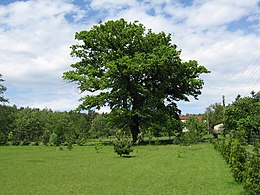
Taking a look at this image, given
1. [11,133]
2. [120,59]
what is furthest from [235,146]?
[11,133]

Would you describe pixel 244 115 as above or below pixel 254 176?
above

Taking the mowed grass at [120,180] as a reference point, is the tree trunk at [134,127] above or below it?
above

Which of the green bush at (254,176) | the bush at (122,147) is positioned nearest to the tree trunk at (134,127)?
the bush at (122,147)

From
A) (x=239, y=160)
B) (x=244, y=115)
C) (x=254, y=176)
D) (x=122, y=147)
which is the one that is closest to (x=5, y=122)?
(x=122, y=147)

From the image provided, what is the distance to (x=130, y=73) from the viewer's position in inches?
1329

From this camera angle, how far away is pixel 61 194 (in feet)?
32.9

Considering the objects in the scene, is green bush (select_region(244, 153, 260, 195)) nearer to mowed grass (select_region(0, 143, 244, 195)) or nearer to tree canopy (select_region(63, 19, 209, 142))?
mowed grass (select_region(0, 143, 244, 195))

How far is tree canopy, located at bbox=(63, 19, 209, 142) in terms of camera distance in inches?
1318

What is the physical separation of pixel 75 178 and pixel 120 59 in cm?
2055

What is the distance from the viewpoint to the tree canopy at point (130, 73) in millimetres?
33469

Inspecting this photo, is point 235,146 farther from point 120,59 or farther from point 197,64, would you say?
point 197,64

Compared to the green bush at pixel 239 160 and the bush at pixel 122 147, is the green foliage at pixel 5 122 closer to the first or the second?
the bush at pixel 122 147

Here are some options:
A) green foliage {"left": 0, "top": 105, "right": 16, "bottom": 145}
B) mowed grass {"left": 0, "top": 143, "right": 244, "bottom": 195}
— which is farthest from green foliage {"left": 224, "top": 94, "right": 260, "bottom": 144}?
green foliage {"left": 0, "top": 105, "right": 16, "bottom": 145}

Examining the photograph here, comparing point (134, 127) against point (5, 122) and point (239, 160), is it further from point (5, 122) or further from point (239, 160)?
point (5, 122)
